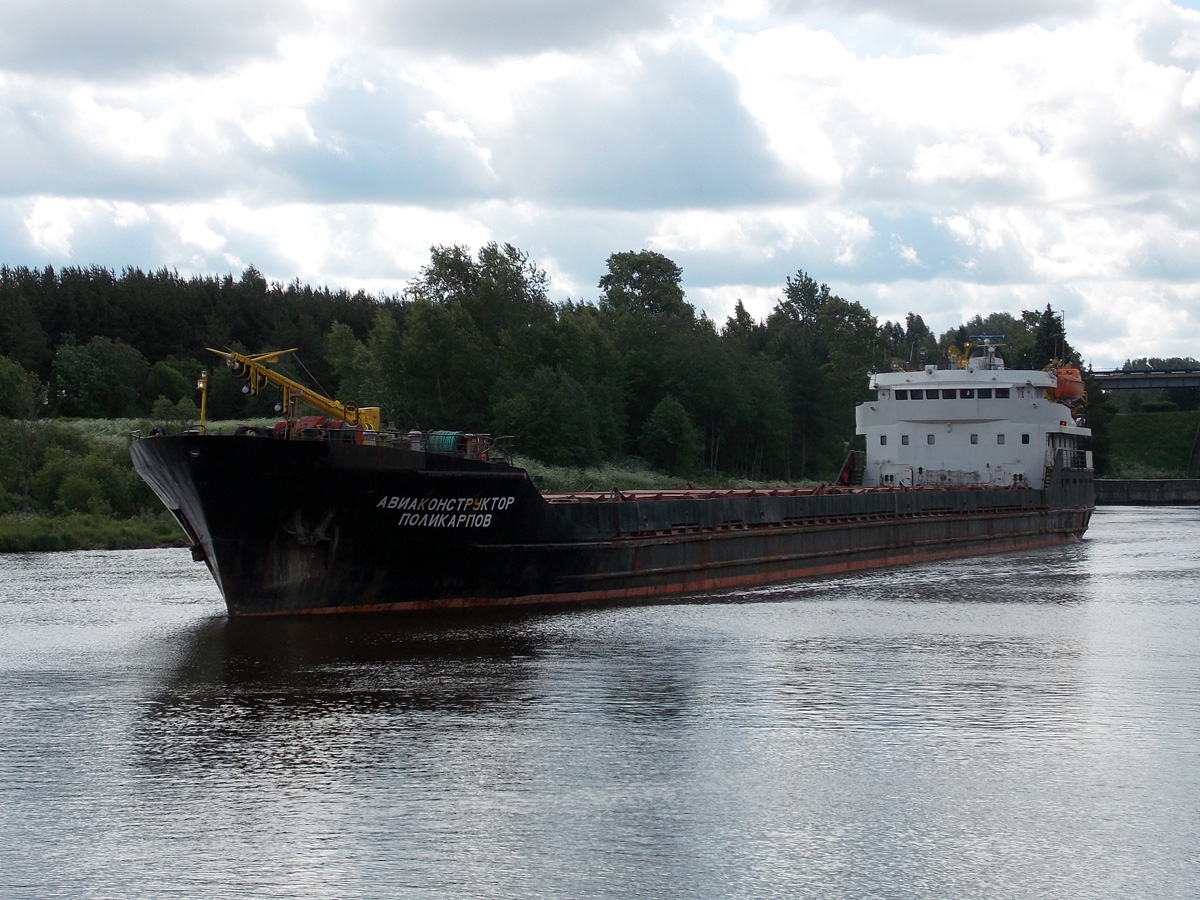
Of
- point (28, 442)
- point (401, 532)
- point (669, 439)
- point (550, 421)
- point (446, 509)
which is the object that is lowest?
point (401, 532)

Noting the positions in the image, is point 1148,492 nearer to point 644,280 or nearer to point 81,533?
point 644,280

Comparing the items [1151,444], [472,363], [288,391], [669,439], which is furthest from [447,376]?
[1151,444]

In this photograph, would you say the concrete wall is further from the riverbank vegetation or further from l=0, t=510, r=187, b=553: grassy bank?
l=0, t=510, r=187, b=553: grassy bank

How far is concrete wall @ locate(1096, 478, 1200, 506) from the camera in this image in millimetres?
80250

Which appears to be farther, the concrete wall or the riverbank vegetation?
the concrete wall

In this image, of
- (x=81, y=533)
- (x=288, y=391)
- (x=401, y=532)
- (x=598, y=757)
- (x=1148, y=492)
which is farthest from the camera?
(x=1148, y=492)

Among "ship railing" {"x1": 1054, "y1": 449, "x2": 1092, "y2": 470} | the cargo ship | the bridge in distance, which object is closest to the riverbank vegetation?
"ship railing" {"x1": 1054, "y1": 449, "x2": 1092, "y2": 470}

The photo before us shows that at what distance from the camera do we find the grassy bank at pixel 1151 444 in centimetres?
9531

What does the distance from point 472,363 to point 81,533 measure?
1009 inches

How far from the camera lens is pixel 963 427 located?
40.7 meters

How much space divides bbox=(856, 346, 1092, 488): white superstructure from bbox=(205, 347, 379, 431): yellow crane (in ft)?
72.9

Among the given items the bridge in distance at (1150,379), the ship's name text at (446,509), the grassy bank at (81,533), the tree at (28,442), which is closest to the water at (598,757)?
the ship's name text at (446,509)

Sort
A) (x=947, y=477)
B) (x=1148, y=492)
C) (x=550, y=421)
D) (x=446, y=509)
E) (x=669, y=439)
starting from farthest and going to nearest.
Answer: (x=1148, y=492)
(x=669, y=439)
(x=550, y=421)
(x=947, y=477)
(x=446, y=509)

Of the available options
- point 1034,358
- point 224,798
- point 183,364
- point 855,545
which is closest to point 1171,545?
point 855,545
